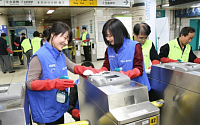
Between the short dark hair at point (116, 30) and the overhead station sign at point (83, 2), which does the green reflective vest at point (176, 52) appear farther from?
the overhead station sign at point (83, 2)

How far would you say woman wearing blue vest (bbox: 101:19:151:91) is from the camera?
4.37 feet

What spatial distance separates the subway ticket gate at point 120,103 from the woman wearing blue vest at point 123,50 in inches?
13.9

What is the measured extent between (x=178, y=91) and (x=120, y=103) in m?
0.68

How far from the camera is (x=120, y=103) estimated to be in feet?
2.85

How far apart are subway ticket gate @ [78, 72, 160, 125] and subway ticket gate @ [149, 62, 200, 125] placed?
1.56ft

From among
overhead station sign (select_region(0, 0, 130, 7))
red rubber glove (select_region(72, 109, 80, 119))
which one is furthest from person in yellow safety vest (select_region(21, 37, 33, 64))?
red rubber glove (select_region(72, 109, 80, 119))

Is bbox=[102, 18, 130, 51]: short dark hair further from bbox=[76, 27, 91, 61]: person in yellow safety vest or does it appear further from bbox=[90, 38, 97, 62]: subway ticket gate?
bbox=[90, 38, 97, 62]: subway ticket gate

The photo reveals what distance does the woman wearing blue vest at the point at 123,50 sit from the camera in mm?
1333

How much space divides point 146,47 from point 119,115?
1.43 metres

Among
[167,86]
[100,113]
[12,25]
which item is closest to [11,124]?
[100,113]

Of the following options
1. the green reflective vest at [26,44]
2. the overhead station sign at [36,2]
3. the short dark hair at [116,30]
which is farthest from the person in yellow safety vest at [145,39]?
the green reflective vest at [26,44]

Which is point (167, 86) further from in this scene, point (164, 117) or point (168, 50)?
point (168, 50)

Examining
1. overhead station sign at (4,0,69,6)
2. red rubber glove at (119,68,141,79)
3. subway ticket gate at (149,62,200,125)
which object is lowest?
subway ticket gate at (149,62,200,125)

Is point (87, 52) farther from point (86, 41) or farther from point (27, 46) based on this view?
point (27, 46)
